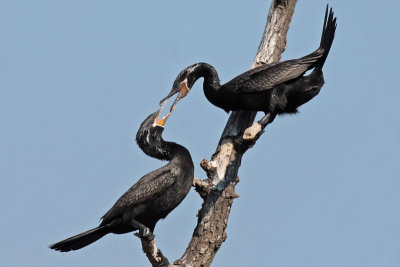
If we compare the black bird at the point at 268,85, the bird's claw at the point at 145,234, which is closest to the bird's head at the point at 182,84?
the black bird at the point at 268,85

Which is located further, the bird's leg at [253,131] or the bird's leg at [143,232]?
the bird's leg at [253,131]

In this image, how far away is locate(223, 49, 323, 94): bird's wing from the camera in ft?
28.4

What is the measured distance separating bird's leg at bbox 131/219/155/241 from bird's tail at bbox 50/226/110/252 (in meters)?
0.36

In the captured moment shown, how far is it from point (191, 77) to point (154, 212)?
1731 mm

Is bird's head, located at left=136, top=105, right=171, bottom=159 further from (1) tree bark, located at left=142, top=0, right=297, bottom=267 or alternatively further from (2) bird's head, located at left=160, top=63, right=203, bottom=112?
(1) tree bark, located at left=142, top=0, right=297, bottom=267

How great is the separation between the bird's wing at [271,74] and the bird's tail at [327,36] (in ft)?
0.39

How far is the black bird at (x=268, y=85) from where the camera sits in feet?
28.5

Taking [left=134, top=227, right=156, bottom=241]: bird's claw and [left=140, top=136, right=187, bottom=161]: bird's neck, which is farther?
[left=140, top=136, right=187, bottom=161]: bird's neck

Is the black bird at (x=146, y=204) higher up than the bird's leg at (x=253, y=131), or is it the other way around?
the bird's leg at (x=253, y=131)

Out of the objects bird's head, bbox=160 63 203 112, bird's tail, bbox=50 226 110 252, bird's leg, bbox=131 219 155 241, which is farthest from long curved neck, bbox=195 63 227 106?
bird's tail, bbox=50 226 110 252

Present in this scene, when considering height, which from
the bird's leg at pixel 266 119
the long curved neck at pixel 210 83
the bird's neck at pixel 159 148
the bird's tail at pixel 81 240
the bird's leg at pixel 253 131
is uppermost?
the long curved neck at pixel 210 83

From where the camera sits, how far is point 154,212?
8266 millimetres

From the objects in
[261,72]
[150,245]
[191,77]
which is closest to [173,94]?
[191,77]

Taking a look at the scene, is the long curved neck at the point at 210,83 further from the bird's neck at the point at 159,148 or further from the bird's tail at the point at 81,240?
the bird's tail at the point at 81,240
